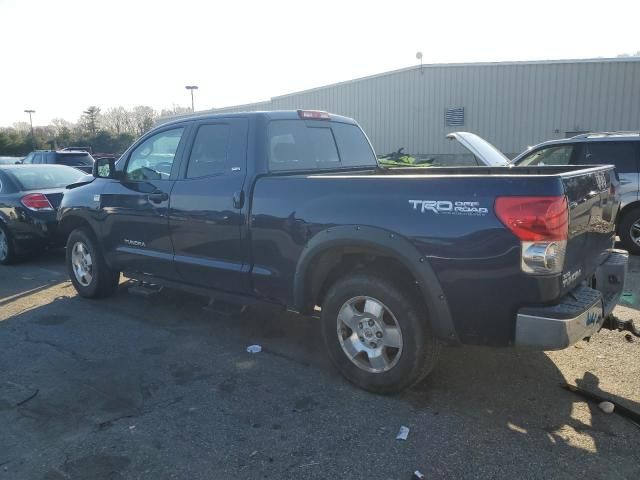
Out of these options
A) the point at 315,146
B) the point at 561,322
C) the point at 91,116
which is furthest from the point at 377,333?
the point at 91,116

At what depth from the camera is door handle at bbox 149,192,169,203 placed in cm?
486

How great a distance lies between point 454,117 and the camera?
20125mm

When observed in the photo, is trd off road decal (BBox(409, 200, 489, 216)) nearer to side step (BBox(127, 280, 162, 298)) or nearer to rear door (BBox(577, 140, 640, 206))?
side step (BBox(127, 280, 162, 298))

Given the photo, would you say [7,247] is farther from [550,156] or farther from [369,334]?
[550,156]

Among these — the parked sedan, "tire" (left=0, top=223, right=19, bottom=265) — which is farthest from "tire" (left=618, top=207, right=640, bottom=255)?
"tire" (left=0, top=223, right=19, bottom=265)

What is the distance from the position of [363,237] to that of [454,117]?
18.0m

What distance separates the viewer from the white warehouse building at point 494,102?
1773 centimetres

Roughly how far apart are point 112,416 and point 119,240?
8.22 feet

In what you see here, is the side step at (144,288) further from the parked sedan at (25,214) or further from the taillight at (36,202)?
the taillight at (36,202)

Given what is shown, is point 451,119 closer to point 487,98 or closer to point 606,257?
point 487,98

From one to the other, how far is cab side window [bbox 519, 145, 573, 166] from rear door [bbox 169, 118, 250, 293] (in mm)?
5428

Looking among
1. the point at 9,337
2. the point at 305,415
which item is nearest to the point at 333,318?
the point at 305,415

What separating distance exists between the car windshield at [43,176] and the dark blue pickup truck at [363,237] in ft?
11.7

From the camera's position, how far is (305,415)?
3408 millimetres
